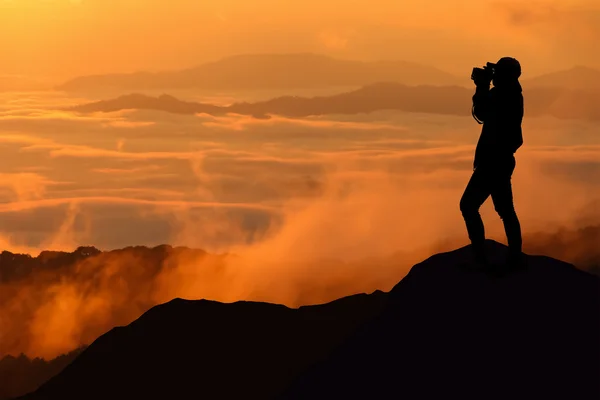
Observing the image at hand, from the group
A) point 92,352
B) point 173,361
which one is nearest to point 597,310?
point 173,361

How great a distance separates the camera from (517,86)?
65.7 feet

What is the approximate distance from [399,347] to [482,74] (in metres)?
5.45

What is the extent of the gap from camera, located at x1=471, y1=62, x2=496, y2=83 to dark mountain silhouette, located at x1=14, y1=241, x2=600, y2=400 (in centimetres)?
400

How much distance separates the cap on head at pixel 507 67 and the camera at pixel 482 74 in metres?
0.14

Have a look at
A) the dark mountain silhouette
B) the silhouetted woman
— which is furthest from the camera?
the dark mountain silhouette

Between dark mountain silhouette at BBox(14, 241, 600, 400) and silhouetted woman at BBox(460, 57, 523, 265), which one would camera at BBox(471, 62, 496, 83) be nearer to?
silhouetted woman at BBox(460, 57, 523, 265)

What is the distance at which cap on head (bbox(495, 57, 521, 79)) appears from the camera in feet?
65.1

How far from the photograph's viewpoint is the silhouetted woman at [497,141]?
1984 cm

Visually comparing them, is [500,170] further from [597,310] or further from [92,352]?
[92,352]

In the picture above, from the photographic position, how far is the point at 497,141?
→ 65.4 feet

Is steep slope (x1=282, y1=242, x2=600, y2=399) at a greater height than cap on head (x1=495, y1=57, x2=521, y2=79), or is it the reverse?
cap on head (x1=495, y1=57, x2=521, y2=79)

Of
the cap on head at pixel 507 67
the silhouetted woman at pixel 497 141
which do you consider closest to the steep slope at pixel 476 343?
the silhouetted woman at pixel 497 141

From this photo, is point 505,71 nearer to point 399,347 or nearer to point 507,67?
point 507,67

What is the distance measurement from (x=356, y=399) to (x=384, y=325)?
2.29 meters
